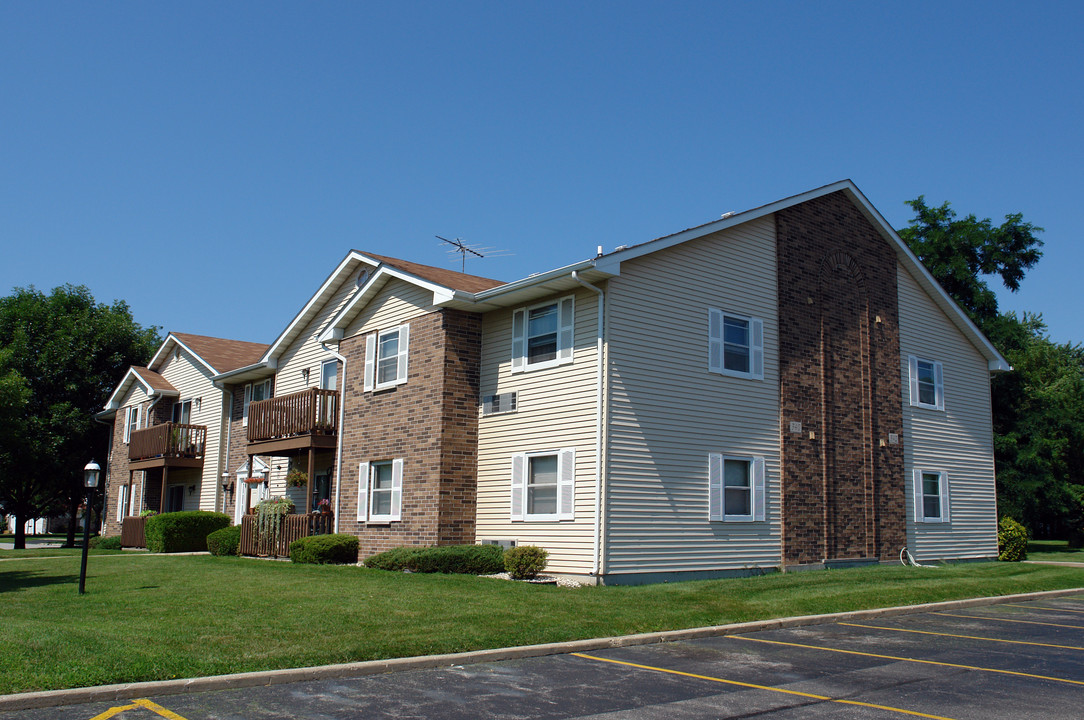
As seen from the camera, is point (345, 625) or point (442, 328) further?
point (442, 328)

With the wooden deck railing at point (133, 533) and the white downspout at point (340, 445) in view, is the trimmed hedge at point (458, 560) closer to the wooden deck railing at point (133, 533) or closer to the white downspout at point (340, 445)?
the white downspout at point (340, 445)

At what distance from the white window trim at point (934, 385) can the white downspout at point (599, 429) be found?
1081 cm

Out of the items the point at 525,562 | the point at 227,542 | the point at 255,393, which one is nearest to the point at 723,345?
the point at 525,562

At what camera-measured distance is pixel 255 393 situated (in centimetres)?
3052

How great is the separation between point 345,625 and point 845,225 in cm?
1720

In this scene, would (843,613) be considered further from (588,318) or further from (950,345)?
(950,345)

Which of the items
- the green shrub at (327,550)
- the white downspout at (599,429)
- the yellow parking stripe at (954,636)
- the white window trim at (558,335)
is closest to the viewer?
the yellow parking stripe at (954,636)

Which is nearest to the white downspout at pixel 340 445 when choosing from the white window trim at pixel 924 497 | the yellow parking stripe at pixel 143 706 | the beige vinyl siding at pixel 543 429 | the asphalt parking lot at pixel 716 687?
the beige vinyl siding at pixel 543 429

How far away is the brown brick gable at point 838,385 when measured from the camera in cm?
2048

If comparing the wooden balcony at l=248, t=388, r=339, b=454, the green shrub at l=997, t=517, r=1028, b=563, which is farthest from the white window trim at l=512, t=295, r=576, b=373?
the green shrub at l=997, t=517, r=1028, b=563

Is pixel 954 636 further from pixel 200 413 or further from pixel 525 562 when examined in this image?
pixel 200 413

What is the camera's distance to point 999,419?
1399 inches

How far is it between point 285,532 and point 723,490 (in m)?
11.4

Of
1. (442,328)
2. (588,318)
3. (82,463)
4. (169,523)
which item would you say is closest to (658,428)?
(588,318)
